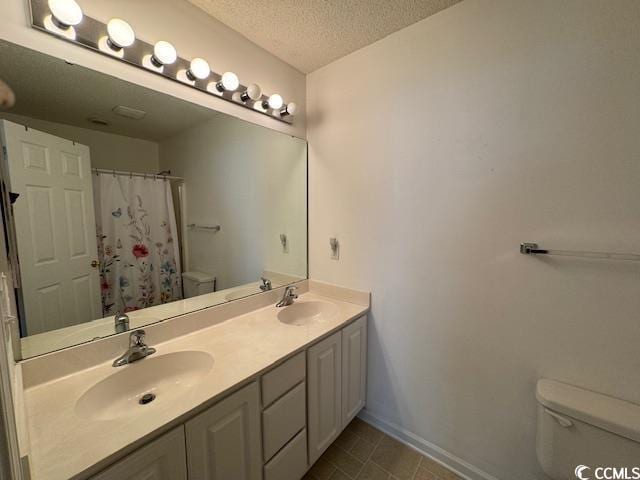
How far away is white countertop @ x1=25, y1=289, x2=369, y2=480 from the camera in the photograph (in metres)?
0.67

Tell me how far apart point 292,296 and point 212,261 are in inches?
21.9

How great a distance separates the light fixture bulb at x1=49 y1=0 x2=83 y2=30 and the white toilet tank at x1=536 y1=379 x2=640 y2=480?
2214 mm

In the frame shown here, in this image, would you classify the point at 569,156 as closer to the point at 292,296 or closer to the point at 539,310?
the point at 539,310

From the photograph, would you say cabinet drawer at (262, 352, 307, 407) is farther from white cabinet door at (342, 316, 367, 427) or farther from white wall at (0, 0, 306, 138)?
white wall at (0, 0, 306, 138)

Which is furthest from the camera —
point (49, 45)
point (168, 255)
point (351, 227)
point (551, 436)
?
point (351, 227)

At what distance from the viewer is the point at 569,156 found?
105cm

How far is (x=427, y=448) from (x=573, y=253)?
1.27 meters

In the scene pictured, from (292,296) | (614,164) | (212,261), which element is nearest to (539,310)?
(614,164)

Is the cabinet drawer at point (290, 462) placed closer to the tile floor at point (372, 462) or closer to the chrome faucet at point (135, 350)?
the tile floor at point (372, 462)

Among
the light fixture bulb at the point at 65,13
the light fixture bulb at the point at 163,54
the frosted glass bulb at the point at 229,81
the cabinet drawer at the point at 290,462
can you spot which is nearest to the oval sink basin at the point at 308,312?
the cabinet drawer at the point at 290,462

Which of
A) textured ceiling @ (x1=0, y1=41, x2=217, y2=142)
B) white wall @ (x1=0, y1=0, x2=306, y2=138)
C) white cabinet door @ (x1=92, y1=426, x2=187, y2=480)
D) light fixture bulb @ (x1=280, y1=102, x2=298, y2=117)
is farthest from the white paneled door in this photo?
light fixture bulb @ (x1=280, y1=102, x2=298, y2=117)

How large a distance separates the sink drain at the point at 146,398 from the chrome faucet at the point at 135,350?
0.14 m

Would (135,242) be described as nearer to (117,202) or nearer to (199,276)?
(117,202)

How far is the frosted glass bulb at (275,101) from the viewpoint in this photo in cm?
158
